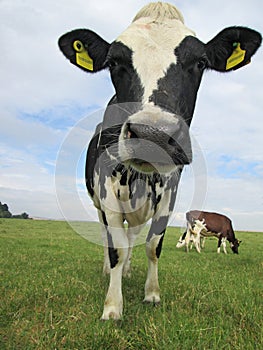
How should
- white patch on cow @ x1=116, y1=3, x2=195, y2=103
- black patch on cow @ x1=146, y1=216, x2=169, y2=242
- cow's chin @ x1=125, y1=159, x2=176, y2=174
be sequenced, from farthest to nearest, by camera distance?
black patch on cow @ x1=146, y1=216, x2=169, y2=242 < white patch on cow @ x1=116, y1=3, x2=195, y2=103 < cow's chin @ x1=125, y1=159, x2=176, y2=174

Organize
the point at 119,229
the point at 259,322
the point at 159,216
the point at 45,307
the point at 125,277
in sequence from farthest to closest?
the point at 125,277 < the point at 159,216 < the point at 119,229 < the point at 45,307 < the point at 259,322

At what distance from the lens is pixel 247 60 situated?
444cm

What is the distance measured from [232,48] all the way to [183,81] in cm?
138

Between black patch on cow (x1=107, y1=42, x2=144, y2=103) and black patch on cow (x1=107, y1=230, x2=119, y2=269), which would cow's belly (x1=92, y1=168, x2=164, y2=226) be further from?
black patch on cow (x1=107, y1=42, x2=144, y2=103)

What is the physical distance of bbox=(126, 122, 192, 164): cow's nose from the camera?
2619 millimetres

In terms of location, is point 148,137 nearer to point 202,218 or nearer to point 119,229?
point 119,229

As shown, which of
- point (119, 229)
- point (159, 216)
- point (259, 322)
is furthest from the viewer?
point (159, 216)

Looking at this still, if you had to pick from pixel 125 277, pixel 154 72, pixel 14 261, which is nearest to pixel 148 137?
pixel 154 72

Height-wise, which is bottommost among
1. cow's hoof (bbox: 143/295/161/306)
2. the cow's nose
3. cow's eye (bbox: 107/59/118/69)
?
cow's hoof (bbox: 143/295/161/306)

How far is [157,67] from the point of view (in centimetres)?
327

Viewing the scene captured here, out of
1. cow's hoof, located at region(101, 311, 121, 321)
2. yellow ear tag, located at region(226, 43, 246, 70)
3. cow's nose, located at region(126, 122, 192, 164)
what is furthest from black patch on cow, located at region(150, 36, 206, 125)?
cow's hoof, located at region(101, 311, 121, 321)

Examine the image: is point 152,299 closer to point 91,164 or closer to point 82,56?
point 91,164

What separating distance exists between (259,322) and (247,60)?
2936 mm

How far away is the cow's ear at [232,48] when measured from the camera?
4211 mm
